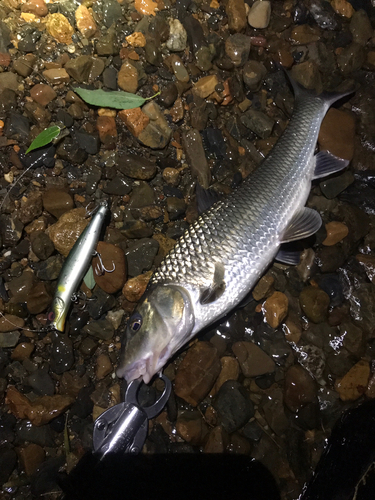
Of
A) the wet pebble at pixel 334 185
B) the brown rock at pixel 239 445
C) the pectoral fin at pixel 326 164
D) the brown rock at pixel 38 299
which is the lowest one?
the brown rock at pixel 239 445

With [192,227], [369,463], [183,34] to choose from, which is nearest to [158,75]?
[183,34]

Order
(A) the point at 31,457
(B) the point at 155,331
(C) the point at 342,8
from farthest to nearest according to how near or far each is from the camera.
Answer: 1. (C) the point at 342,8
2. (A) the point at 31,457
3. (B) the point at 155,331

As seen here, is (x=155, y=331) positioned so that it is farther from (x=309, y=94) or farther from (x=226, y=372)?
(x=309, y=94)

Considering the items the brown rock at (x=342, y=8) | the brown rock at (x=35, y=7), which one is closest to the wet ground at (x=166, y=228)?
the brown rock at (x=35, y=7)

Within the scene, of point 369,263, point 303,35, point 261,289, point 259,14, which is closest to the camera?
point 261,289

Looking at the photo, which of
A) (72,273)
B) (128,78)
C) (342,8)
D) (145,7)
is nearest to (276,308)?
(72,273)

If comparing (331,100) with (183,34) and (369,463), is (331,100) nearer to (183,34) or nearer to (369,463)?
(183,34)

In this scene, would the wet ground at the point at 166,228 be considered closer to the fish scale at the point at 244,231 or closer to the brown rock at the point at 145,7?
the brown rock at the point at 145,7
